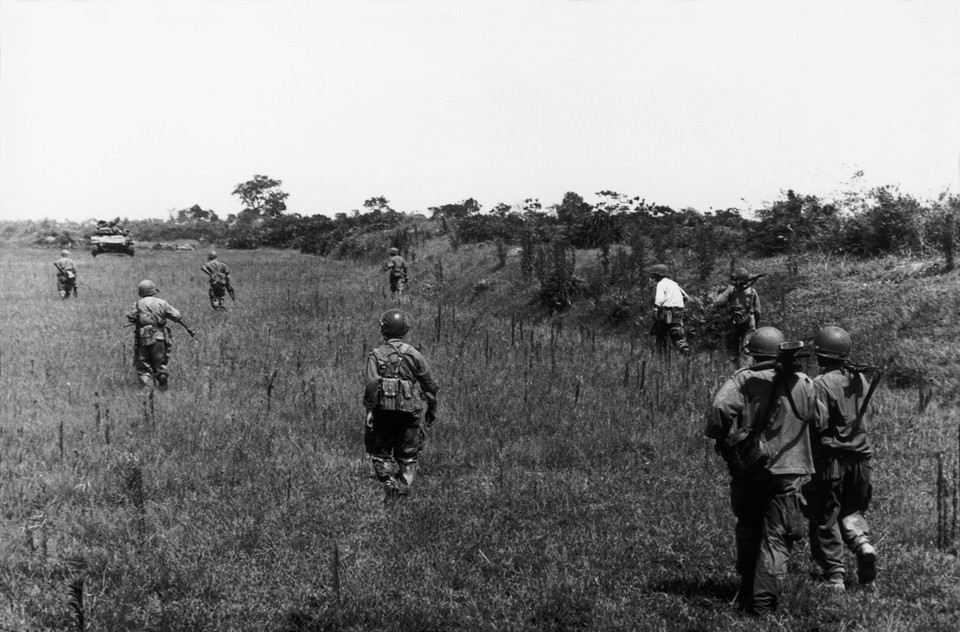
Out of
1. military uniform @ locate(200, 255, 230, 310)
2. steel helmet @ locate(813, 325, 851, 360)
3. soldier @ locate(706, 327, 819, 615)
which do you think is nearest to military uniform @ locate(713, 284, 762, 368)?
steel helmet @ locate(813, 325, 851, 360)

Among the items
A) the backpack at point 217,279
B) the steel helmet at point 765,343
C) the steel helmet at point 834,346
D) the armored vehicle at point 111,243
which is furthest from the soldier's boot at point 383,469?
the armored vehicle at point 111,243

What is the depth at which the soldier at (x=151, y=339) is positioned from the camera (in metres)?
10.8

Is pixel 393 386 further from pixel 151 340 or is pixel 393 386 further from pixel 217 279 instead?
pixel 217 279

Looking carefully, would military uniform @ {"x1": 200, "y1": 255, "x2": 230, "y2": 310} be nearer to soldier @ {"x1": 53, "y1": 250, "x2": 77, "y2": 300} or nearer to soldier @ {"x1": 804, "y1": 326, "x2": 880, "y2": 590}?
soldier @ {"x1": 53, "y1": 250, "x2": 77, "y2": 300}

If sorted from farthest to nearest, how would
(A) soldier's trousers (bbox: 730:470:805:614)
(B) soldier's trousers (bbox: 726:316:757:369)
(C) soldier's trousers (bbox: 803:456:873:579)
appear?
(B) soldier's trousers (bbox: 726:316:757:369) → (C) soldier's trousers (bbox: 803:456:873:579) → (A) soldier's trousers (bbox: 730:470:805:614)

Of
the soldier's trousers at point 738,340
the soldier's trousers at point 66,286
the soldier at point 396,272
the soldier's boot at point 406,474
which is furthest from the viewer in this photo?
the soldier's trousers at point 66,286

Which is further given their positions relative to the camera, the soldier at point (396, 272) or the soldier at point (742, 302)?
the soldier at point (396, 272)

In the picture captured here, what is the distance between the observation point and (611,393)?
33.6ft

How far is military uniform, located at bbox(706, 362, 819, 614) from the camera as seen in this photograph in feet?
15.1

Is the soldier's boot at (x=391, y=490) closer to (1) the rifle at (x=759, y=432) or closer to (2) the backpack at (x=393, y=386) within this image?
(2) the backpack at (x=393, y=386)

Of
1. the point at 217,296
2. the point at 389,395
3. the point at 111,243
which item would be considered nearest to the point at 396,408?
the point at 389,395

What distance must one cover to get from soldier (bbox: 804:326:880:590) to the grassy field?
0.33m

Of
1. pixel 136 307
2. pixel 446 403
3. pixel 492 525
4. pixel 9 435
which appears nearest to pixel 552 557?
pixel 492 525

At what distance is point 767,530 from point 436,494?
3.32m
